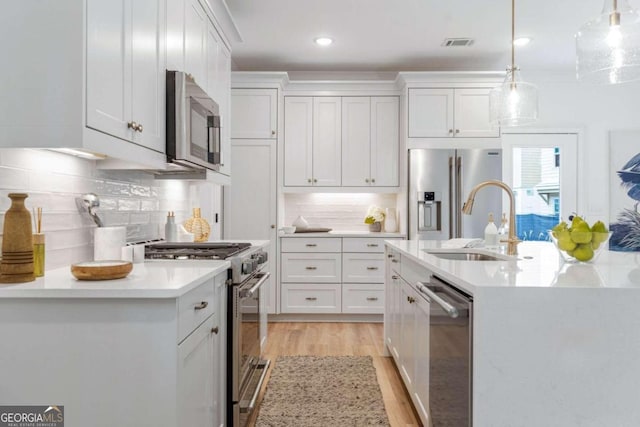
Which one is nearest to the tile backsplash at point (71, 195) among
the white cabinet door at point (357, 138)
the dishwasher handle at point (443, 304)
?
the dishwasher handle at point (443, 304)

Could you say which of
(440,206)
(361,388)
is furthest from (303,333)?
(440,206)

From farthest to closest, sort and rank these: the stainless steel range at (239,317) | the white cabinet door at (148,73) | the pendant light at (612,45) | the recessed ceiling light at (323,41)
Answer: the recessed ceiling light at (323,41) < the stainless steel range at (239,317) < the pendant light at (612,45) < the white cabinet door at (148,73)

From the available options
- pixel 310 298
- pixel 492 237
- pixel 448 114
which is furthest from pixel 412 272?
pixel 448 114

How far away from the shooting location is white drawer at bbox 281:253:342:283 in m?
4.62

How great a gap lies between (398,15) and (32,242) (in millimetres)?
3200

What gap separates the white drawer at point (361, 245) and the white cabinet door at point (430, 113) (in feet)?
3.80

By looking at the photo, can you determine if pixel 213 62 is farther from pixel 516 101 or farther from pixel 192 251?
pixel 516 101

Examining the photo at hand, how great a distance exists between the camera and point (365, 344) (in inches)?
152

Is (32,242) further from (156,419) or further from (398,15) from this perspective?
(398,15)

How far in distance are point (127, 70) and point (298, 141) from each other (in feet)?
10.4

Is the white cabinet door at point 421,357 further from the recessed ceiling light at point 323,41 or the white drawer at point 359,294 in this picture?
the recessed ceiling light at point 323,41

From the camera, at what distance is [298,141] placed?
4.81 m

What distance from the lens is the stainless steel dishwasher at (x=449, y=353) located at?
1.50 metres

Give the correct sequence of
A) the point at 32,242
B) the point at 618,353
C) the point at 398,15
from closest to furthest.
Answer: the point at 618,353, the point at 32,242, the point at 398,15
